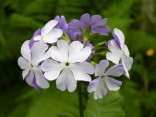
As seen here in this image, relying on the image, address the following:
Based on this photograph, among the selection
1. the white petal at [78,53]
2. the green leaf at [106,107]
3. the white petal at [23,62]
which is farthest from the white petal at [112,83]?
the green leaf at [106,107]

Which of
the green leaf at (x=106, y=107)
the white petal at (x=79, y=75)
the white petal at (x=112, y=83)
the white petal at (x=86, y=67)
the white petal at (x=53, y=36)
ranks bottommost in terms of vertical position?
the green leaf at (x=106, y=107)

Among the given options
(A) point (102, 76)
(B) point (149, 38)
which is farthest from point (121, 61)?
(B) point (149, 38)

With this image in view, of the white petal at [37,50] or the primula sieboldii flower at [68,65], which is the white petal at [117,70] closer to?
the primula sieboldii flower at [68,65]

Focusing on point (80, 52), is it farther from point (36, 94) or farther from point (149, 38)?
point (149, 38)

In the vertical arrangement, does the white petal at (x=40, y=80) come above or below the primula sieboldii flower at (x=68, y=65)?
below

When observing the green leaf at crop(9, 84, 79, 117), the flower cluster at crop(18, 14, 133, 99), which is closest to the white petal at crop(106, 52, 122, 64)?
the flower cluster at crop(18, 14, 133, 99)

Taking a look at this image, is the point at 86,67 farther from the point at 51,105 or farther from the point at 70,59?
the point at 51,105
